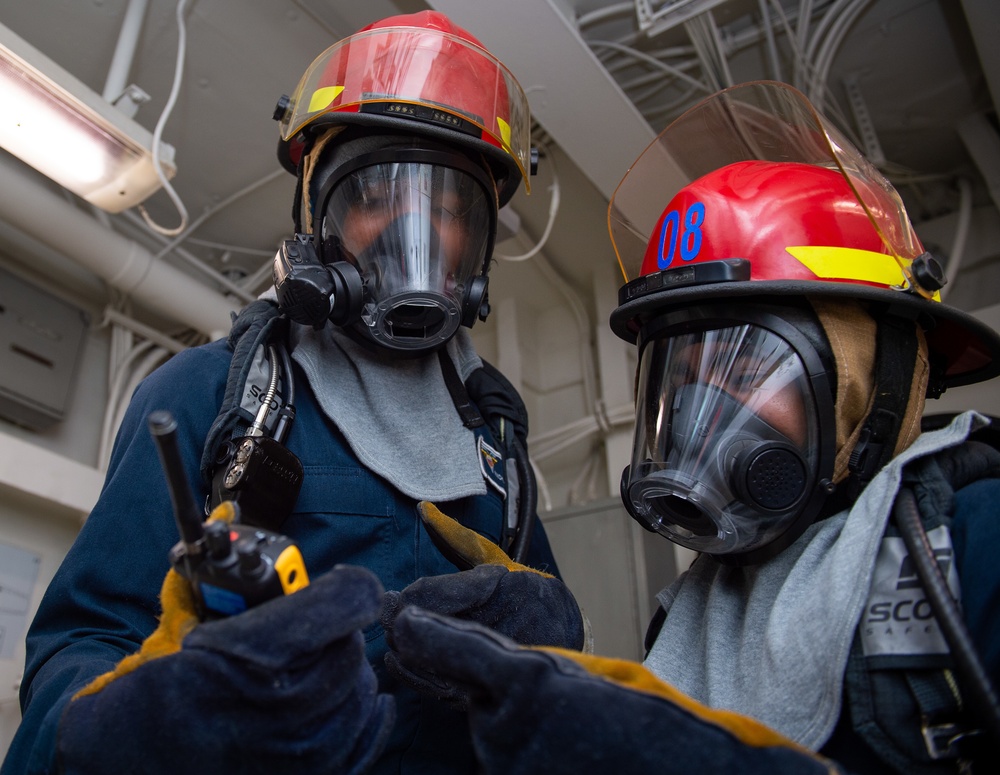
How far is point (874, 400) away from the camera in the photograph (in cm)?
134

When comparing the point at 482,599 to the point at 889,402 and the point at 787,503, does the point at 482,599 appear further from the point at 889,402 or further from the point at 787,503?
the point at 889,402

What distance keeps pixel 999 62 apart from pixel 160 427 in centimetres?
280

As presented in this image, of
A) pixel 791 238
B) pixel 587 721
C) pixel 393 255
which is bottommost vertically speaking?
pixel 587 721

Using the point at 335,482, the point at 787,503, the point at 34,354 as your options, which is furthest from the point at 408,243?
the point at 34,354

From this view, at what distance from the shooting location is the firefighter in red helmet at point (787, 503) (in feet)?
2.75

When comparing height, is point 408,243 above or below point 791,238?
above

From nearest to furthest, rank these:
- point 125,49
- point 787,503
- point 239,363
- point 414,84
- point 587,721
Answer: point 587,721
point 787,503
point 239,363
point 414,84
point 125,49

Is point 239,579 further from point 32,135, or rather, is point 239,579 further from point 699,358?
point 32,135

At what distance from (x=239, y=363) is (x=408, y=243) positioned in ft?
1.39

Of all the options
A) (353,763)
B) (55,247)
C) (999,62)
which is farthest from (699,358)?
(55,247)

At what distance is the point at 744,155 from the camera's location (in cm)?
182

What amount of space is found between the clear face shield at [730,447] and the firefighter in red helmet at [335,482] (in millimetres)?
282

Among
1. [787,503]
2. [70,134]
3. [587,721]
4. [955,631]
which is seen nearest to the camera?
[587,721]

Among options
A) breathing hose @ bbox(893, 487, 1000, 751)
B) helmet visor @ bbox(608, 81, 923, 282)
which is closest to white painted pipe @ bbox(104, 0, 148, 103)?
helmet visor @ bbox(608, 81, 923, 282)
